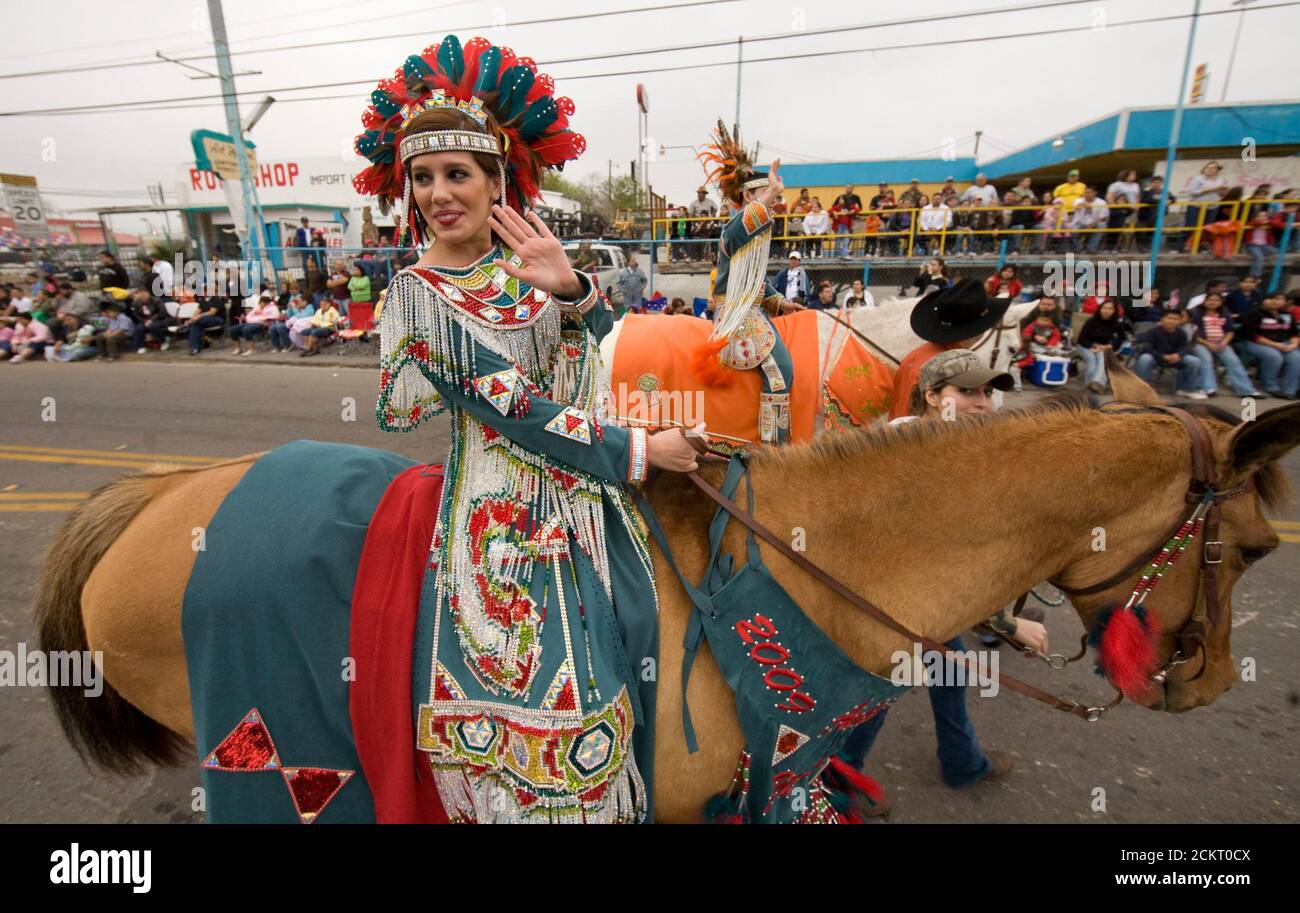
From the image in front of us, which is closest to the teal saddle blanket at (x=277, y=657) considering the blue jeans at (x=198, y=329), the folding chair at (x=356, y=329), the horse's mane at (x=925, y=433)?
the horse's mane at (x=925, y=433)

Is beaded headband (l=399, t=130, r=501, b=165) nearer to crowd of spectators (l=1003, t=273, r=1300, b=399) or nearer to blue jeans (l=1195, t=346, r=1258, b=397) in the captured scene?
crowd of spectators (l=1003, t=273, r=1300, b=399)

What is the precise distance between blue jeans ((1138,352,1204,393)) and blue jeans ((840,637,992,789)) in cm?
905

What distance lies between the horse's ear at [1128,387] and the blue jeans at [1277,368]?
1003cm

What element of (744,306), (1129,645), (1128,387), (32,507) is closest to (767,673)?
(1129,645)

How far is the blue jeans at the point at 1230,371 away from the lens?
29.8 feet

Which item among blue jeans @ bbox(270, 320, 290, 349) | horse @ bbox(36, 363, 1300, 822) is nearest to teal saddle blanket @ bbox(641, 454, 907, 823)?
horse @ bbox(36, 363, 1300, 822)

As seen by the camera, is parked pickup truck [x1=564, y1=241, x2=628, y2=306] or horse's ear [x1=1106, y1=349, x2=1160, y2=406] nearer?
horse's ear [x1=1106, y1=349, x2=1160, y2=406]

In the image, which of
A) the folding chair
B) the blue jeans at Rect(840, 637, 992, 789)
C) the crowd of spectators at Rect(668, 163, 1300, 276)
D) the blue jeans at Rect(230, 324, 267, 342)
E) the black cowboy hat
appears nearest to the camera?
the blue jeans at Rect(840, 637, 992, 789)

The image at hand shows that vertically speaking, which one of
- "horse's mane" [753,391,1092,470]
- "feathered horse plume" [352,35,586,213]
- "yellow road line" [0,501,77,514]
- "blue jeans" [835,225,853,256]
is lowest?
"yellow road line" [0,501,77,514]

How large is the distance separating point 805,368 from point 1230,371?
9.06 metres

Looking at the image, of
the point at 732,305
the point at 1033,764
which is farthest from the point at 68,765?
the point at 1033,764

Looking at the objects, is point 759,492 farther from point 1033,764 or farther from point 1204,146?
point 1204,146

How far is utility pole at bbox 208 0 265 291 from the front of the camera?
14375mm

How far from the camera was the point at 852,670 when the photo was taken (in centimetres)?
171
